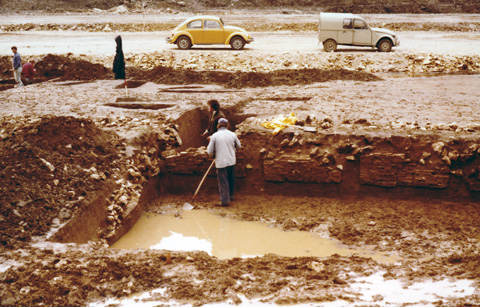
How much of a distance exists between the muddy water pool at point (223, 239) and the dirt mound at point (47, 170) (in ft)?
3.73

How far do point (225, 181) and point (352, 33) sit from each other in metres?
13.3

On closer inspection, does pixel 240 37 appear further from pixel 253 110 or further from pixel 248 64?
pixel 253 110

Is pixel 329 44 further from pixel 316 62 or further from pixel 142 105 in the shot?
pixel 142 105

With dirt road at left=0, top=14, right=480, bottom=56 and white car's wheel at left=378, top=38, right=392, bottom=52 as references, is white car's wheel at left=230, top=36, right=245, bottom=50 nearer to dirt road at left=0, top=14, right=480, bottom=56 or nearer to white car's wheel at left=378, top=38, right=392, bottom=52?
dirt road at left=0, top=14, right=480, bottom=56

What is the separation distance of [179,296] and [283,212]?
3972mm

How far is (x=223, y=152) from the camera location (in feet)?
29.8

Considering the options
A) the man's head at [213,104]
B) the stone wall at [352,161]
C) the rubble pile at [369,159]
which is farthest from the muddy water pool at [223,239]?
the man's head at [213,104]

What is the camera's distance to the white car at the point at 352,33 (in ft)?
66.7

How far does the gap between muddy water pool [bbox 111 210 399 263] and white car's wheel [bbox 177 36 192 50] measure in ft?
45.3

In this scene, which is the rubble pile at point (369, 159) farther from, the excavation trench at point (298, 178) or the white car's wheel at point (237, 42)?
the white car's wheel at point (237, 42)

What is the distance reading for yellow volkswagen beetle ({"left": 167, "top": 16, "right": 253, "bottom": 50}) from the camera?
21.3 metres

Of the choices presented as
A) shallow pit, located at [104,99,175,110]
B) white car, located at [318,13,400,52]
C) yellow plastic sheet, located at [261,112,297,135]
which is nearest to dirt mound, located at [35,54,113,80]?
shallow pit, located at [104,99,175,110]

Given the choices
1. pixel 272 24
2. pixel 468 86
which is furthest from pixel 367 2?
pixel 468 86

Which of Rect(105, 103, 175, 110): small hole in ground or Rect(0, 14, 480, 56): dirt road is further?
Rect(0, 14, 480, 56): dirt road
